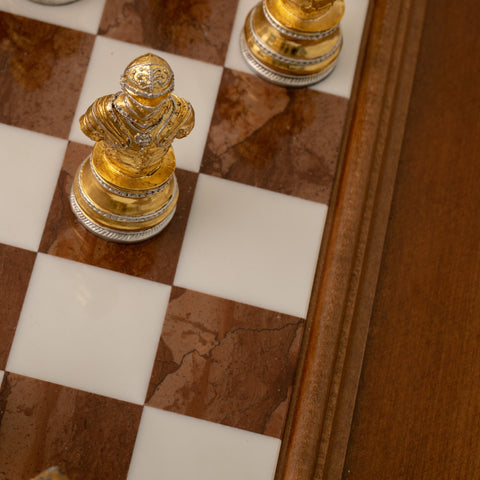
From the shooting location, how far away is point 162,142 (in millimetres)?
790

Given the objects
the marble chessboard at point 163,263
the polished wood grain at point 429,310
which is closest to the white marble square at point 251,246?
the marble chessboard at point 163,263

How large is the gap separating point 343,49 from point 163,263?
50cm

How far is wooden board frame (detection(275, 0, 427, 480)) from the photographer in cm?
94

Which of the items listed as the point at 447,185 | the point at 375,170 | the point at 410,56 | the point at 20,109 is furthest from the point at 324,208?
the point at 20,109

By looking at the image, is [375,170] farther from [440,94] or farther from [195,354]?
[195,354]

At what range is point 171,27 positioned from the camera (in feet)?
3.55

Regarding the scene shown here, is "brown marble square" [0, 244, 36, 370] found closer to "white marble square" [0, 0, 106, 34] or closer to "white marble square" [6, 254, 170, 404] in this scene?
"white marble square" [6, 254, 170, 404]

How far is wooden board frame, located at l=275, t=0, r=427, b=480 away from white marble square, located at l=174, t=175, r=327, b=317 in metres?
0.03

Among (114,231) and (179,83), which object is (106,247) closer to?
(114,231)

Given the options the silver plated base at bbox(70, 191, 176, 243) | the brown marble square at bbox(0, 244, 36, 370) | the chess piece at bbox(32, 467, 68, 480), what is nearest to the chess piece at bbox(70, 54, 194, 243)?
the silver plated base at bbox(70, 191, 176, 243)

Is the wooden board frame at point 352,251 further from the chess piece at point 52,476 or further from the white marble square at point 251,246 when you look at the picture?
the chess piece at point 52,476

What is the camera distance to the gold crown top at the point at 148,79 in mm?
721

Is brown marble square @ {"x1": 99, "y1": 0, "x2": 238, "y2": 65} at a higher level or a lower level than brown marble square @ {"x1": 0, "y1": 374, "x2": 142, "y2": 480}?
higher

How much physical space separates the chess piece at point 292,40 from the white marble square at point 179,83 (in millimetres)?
78
